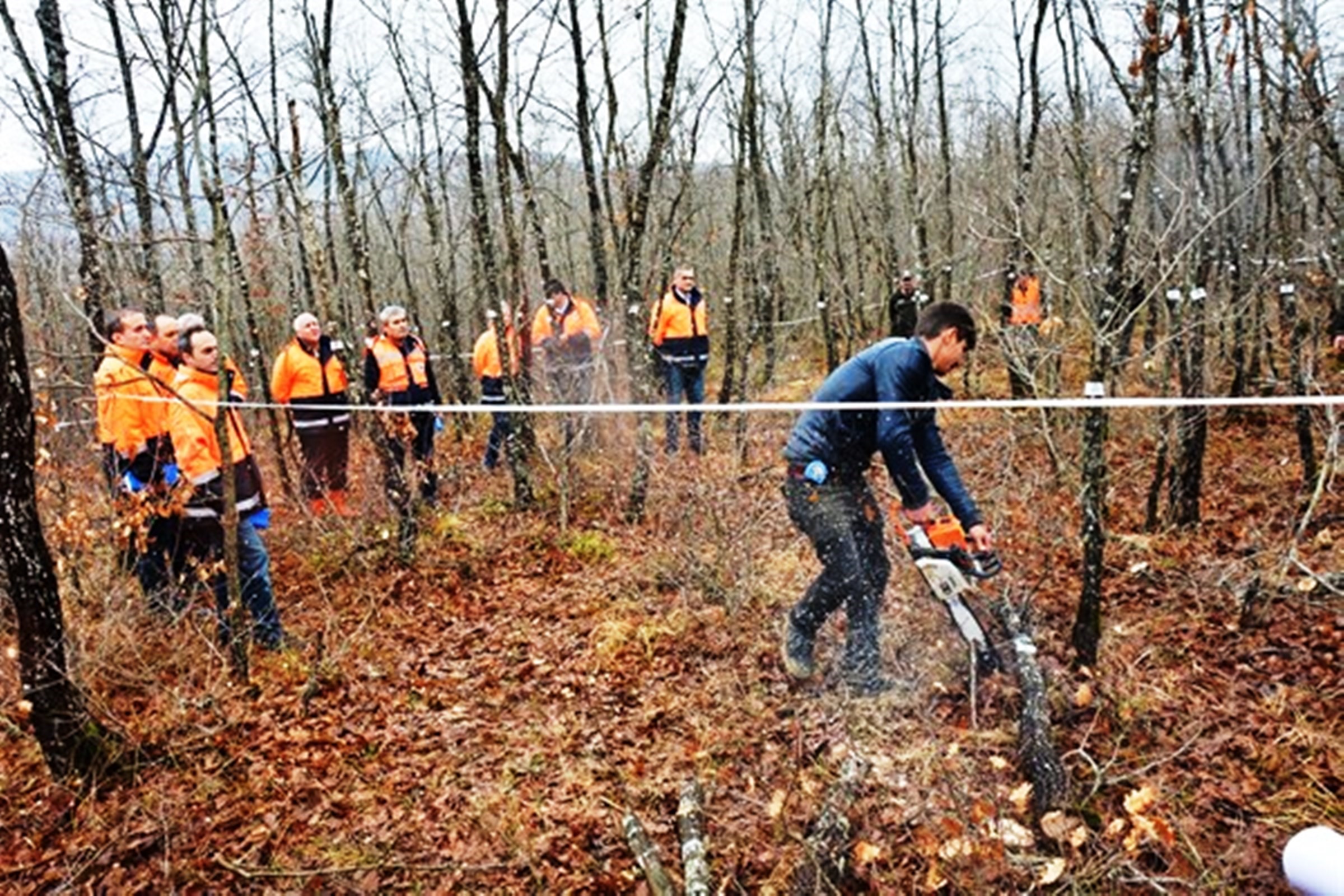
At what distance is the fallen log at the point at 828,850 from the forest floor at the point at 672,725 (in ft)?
0.20

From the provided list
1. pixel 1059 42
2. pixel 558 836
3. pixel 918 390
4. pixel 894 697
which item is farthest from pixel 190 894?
pixel 1059 42

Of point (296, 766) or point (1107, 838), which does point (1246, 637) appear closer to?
point (1107, 838)

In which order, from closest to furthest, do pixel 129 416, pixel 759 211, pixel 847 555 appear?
pixel 847 555
pixel 129 416
pixel 759 211

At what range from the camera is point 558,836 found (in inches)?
140

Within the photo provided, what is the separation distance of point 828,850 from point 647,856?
0.69 m

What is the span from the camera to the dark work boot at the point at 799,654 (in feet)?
15.0

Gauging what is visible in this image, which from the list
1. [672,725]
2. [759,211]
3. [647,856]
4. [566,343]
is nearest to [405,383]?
[566,343]

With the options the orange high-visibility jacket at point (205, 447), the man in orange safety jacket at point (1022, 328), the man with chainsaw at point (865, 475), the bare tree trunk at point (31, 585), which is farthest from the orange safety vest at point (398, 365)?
the man in orange safety jacket at point (1022, 328)

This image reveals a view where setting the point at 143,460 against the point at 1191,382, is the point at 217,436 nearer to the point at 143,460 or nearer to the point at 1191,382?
the point at 143,460

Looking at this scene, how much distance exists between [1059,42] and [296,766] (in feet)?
43.7

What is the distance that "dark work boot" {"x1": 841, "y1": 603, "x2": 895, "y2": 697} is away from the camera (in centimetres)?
443

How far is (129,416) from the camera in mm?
5426

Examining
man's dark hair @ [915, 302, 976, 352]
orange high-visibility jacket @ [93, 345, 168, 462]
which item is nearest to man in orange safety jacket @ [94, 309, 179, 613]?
orange high-visibility jacket @ [93, 345, 168, 462]

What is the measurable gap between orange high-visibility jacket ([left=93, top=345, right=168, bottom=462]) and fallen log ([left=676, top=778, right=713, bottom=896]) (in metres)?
4.08
